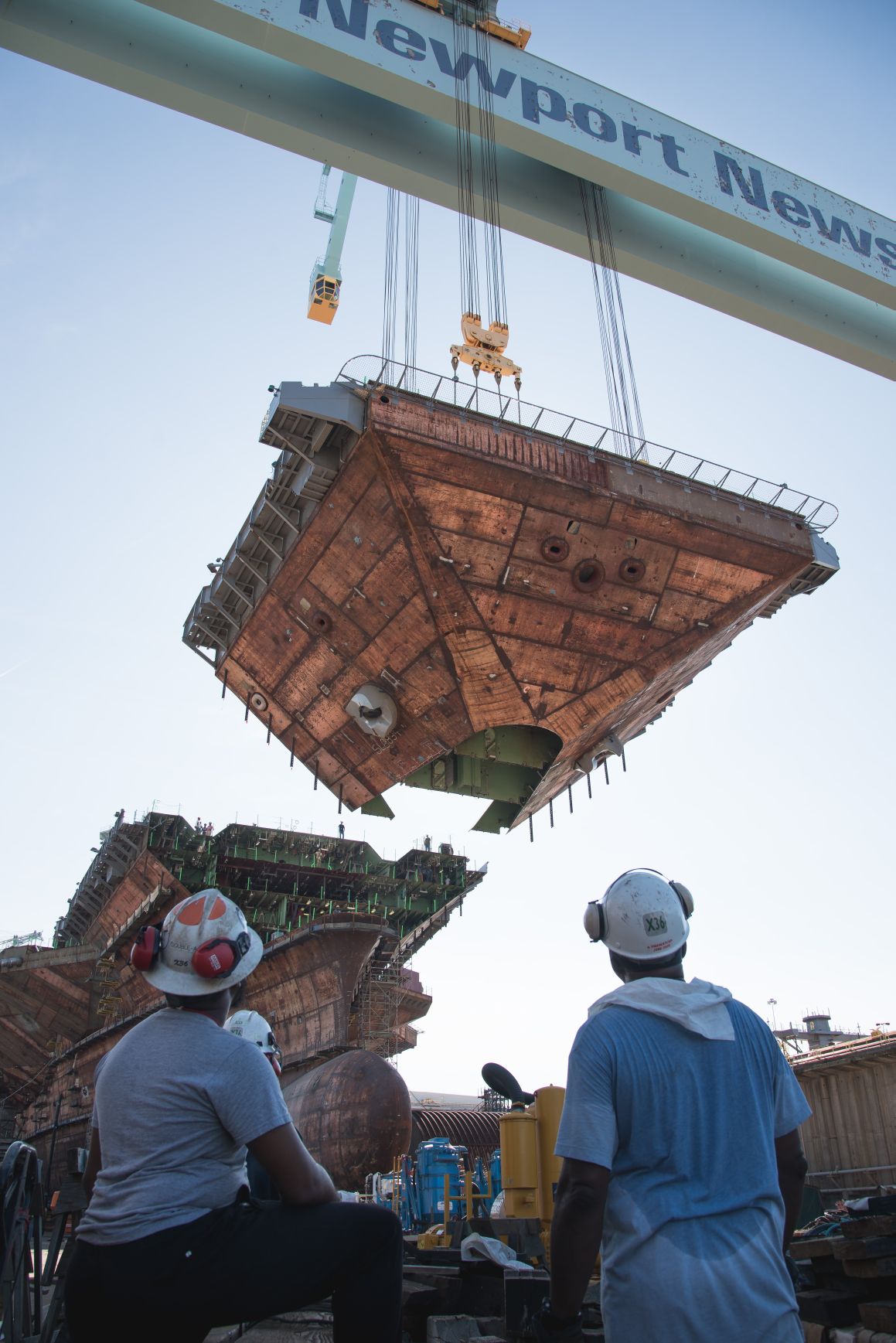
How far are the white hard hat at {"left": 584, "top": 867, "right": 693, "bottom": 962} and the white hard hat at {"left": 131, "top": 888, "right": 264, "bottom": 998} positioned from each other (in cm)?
115

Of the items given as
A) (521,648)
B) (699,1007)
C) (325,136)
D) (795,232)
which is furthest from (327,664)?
(699,1007)

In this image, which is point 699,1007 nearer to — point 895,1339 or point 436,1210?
point 895,1339

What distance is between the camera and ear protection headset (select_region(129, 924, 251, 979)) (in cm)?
271

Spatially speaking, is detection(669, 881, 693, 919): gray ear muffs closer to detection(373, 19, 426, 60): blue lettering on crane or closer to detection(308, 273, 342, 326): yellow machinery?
detection(373, 19, 426, 60): blue lettering on crane

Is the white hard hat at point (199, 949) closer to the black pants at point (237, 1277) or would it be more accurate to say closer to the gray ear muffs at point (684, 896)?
the black pants at point (237, 1277)

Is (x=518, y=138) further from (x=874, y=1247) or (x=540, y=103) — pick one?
(x=874, y=1247)

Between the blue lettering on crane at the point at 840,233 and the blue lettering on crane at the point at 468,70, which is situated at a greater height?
the blue lettering on crane at the point at 468,70

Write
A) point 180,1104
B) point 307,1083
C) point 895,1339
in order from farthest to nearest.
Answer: point 307,1083
point 895,1339
point 180,1104

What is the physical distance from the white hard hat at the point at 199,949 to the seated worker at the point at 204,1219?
14 cm

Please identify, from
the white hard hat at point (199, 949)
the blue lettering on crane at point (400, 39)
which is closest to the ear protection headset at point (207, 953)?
the white hard hat at point (199, 949)

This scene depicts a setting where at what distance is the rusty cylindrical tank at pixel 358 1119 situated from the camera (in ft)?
65.7

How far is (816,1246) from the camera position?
550 cm

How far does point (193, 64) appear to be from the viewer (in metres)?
14.1

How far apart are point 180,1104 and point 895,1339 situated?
4341 millimetres
